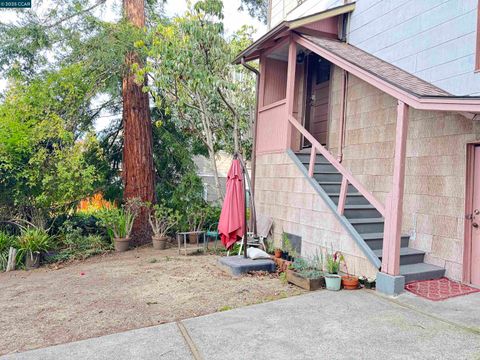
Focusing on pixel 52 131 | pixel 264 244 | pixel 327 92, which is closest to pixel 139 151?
pixel 52 131

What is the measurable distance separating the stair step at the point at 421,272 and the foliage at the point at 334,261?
841 mm

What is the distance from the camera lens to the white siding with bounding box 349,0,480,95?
477 cm

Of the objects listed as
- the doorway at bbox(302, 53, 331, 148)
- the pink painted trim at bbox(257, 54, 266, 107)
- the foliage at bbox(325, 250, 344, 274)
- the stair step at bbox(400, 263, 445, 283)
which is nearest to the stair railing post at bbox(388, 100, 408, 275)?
the stair step at bbox(400, 263, 445, 283)

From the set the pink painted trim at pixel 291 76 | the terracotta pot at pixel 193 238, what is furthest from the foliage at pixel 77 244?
the pink painted trim at pixel 291 76

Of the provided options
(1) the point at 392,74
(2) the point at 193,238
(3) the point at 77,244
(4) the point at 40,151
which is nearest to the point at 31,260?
(3) the point at 77,244

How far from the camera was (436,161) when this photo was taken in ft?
16.5

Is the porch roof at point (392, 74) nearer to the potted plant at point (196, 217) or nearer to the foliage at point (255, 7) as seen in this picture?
the potted plant at point (196, 217)

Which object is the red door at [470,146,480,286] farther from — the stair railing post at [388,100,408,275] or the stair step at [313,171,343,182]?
the stair step at [313,171,343,182]

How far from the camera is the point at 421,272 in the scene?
4.68 m

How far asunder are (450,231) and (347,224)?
4.41 feet

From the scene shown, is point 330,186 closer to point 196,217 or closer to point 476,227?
point 476,227

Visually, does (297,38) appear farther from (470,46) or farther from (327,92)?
(470,46)

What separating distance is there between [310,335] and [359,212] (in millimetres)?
2936

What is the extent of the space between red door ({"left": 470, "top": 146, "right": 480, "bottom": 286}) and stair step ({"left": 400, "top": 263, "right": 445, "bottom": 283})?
377 millimetres
